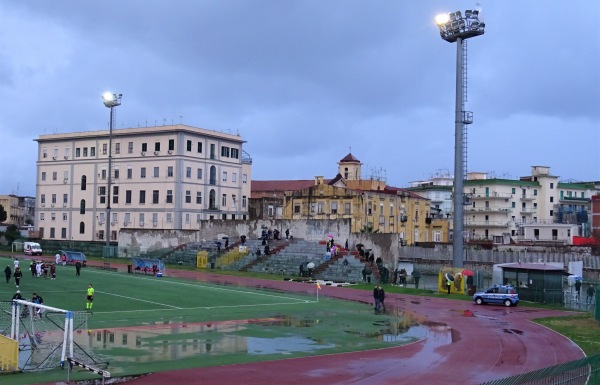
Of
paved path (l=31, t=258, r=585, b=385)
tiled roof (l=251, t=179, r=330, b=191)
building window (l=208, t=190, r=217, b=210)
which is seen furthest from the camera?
tiled roof (l=251, t=179, r=330, b=191)

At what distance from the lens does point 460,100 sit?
58.7 meters

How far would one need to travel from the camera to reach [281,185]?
427 feet

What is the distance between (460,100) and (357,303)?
70.0 ft

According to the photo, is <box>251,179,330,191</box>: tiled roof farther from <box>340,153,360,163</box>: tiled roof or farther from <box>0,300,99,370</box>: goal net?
<box>0,300,99,370</box>: goal net

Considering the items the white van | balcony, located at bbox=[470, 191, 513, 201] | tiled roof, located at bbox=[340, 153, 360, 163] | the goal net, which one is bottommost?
the goal net

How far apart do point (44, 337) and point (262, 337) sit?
9103 millimetres

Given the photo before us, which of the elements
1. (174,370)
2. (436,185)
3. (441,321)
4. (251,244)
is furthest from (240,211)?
(174,370)

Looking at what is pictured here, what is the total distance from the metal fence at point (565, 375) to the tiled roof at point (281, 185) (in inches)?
4382

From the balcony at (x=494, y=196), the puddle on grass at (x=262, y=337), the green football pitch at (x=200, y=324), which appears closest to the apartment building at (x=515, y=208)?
the balcony at (x=494, y=196)

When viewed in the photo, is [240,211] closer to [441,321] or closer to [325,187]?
[325,187]

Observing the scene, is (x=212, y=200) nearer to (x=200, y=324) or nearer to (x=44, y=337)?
(x=200, y=324)

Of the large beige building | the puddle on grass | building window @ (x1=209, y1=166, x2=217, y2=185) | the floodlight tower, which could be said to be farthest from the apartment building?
the puddle on grass

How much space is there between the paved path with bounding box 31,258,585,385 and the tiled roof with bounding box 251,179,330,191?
87.0m

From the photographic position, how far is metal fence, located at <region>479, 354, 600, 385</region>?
13.5 meters
